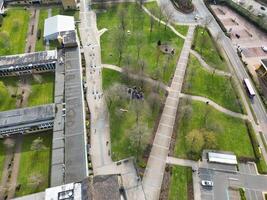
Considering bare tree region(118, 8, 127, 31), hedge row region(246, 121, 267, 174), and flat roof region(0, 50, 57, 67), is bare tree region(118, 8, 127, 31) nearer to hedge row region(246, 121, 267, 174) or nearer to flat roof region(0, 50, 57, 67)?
flat roof region(0, 50, 57, 67)

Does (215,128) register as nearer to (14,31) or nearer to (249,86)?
(249,86)

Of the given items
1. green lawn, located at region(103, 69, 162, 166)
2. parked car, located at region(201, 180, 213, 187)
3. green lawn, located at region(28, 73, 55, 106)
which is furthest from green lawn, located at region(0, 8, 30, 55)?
parked car, located at region(201, 180, 213, 187)

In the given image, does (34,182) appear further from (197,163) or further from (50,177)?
(197,163)

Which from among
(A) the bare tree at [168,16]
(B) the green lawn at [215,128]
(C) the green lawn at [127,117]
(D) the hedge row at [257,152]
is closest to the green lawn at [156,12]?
(A) the bare tree at [168,16]

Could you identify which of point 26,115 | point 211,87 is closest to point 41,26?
point 26,115

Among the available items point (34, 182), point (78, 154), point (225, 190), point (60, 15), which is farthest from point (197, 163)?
point (60, 15)
